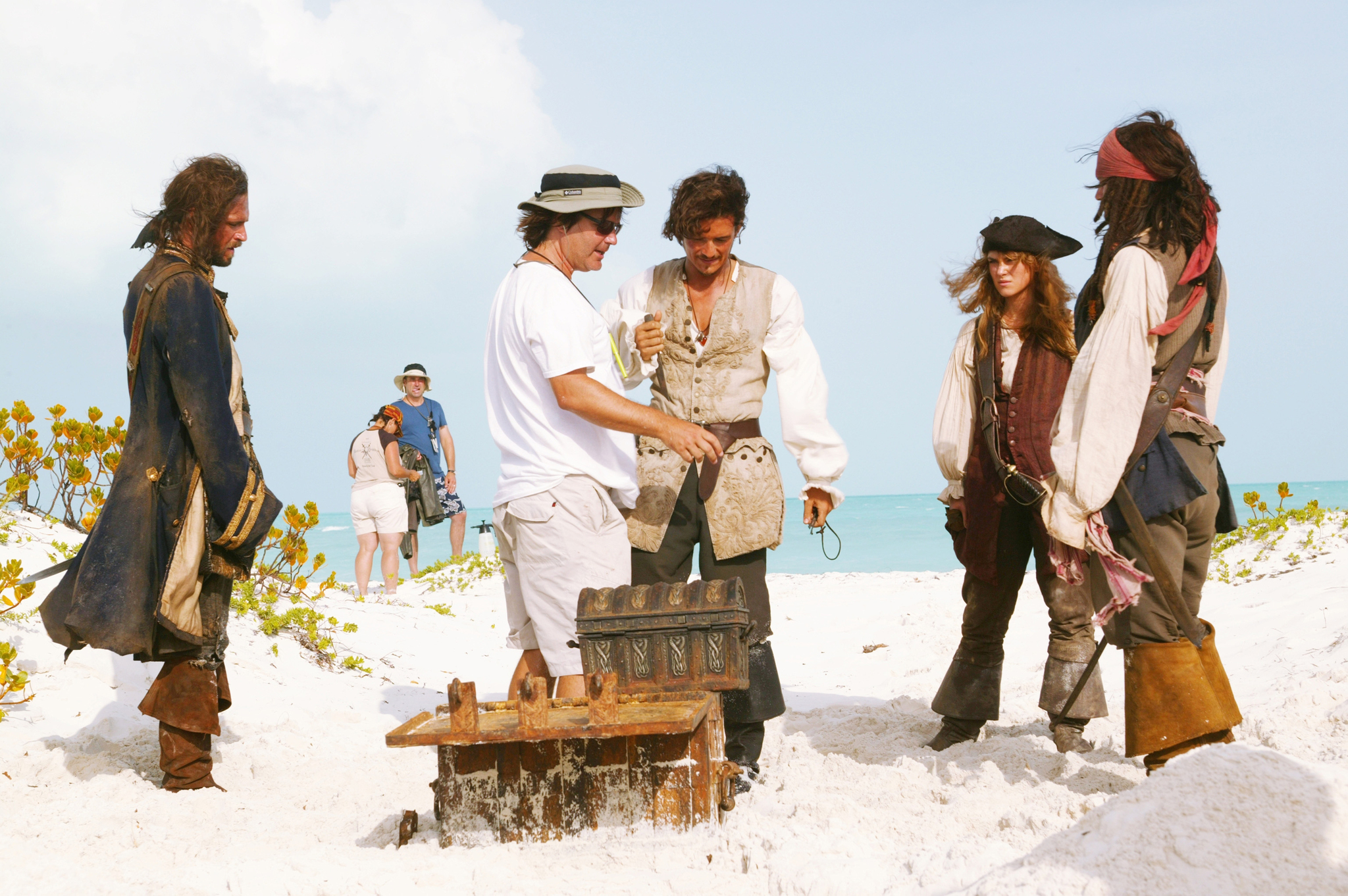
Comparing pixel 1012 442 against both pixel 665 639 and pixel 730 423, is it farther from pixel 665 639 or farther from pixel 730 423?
pixel 665 639

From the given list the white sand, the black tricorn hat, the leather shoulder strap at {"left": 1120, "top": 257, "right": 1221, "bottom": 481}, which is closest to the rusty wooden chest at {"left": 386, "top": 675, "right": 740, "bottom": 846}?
the white sand

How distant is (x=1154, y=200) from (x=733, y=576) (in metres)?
1.88

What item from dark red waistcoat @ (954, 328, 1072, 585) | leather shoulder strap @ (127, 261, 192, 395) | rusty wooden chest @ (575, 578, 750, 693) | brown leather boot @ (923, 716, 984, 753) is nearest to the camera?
rusty wooden chest @ (575, 578, 750, 693)

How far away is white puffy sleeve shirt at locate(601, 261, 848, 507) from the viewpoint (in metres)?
3.92

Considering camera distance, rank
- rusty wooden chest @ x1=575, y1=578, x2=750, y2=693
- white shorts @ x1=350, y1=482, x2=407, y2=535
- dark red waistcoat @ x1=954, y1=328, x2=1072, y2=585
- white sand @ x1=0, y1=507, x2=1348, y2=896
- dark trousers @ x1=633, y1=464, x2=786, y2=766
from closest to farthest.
→ 1. white sand @ x1=0, y1=507, x2=1348, y2=896
2. rusty wooden chest @ x1=575, y1=578, x2=750, y2=693
3. dark trousers @ x1=633, y1=464, x2=786, y2=766
4. dark red waistcoat @ x1=954, y1=328, x2=1072, y2=585
5. white shorts @ x1=350, y1=482, x2=407, y2=535

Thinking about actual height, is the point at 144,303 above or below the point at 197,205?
below

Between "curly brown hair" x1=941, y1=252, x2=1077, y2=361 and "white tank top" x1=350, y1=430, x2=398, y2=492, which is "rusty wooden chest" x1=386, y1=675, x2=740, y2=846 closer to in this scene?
"curly brown hair" x1=941, y1=252, x2=1077, y2=361

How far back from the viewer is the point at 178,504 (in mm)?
3523

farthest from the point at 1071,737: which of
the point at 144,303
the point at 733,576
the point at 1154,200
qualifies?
the point at 144,303

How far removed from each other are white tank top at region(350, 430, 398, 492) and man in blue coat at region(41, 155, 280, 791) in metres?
6.07

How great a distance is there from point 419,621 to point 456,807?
→ 484 centimetres

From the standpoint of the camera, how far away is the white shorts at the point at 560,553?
3.39 m

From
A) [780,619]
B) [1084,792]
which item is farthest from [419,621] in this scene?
[1084,792]

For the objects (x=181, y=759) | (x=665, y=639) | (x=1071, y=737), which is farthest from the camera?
(x=1071, y=737)
